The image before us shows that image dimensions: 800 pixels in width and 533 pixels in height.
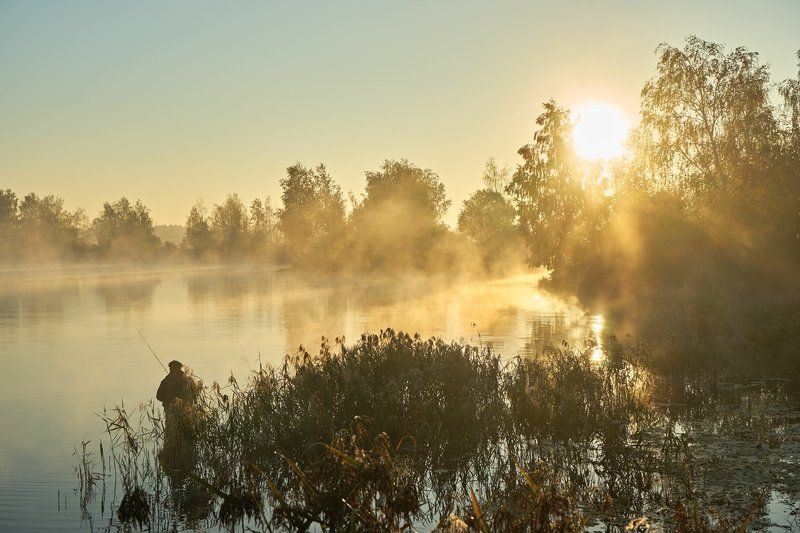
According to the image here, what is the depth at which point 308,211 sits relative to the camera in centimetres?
12500

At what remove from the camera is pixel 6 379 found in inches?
847

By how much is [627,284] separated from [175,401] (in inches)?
1380

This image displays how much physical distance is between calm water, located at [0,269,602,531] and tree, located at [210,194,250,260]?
353 feet

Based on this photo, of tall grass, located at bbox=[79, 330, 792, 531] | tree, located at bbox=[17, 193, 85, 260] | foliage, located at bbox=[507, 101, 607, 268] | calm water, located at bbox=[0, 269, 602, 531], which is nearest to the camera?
tall grass, located at bbox=[79, 330, 792, 531]

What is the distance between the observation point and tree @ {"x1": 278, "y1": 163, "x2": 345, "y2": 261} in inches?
4838

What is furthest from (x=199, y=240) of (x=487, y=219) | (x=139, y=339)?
(x=139, y=339)

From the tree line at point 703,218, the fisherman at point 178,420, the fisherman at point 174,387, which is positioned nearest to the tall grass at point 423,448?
the fisherman at point 178,420

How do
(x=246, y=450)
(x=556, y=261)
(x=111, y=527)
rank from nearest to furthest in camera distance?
(x=111, y=527), (x=246, y=450), (x=556, y=261)

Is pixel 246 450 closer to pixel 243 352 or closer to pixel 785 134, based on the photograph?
pixel 243 352

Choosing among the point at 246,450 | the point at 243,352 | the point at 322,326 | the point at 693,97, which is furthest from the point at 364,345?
the point at 693,97

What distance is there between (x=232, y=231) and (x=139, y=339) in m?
143

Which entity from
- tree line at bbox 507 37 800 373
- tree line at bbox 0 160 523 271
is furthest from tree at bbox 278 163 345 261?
tree line at bbox 507 37 800 373

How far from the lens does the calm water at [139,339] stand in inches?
490

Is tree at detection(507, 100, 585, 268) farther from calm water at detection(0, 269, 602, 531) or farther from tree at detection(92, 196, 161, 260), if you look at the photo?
tree at detection(92, 196, 161, 260)
